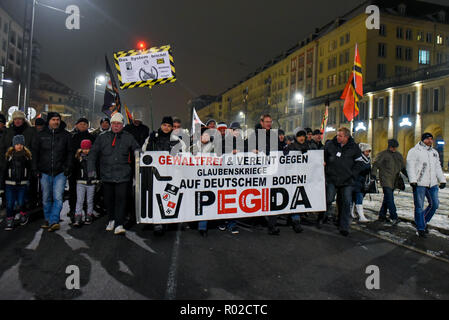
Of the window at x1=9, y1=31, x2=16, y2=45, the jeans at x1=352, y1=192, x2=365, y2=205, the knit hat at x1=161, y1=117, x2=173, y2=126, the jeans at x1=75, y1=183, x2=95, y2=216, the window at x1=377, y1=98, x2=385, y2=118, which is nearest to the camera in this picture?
the knit hat at x1=161, y1=117, x2=173, y2=126

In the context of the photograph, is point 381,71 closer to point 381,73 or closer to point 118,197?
point 381,73

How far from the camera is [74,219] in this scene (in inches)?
300

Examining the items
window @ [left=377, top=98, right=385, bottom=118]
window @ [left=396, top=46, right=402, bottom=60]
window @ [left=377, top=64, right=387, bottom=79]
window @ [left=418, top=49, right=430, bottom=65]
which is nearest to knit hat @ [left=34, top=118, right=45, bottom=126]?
window @ [left=377, top=98, right=385, bottom=118]

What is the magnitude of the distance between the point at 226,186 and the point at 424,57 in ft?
192

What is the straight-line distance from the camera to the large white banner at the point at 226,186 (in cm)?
668

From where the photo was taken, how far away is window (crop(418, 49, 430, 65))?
179 ft

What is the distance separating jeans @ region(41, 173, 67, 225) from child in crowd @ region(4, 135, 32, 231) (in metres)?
0.52

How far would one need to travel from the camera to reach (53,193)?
709 centimetres

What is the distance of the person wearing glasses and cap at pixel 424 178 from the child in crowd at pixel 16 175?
25.4ft

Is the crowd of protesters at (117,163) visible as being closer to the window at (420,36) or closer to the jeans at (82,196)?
the jeans at (82,196)

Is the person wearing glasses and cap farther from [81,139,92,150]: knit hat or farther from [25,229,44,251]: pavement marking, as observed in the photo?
[25,229,44,251]: pavement marking

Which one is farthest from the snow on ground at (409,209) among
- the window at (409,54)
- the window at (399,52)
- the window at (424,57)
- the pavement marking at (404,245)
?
the window at (424,57)

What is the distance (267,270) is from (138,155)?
3.31 meters
